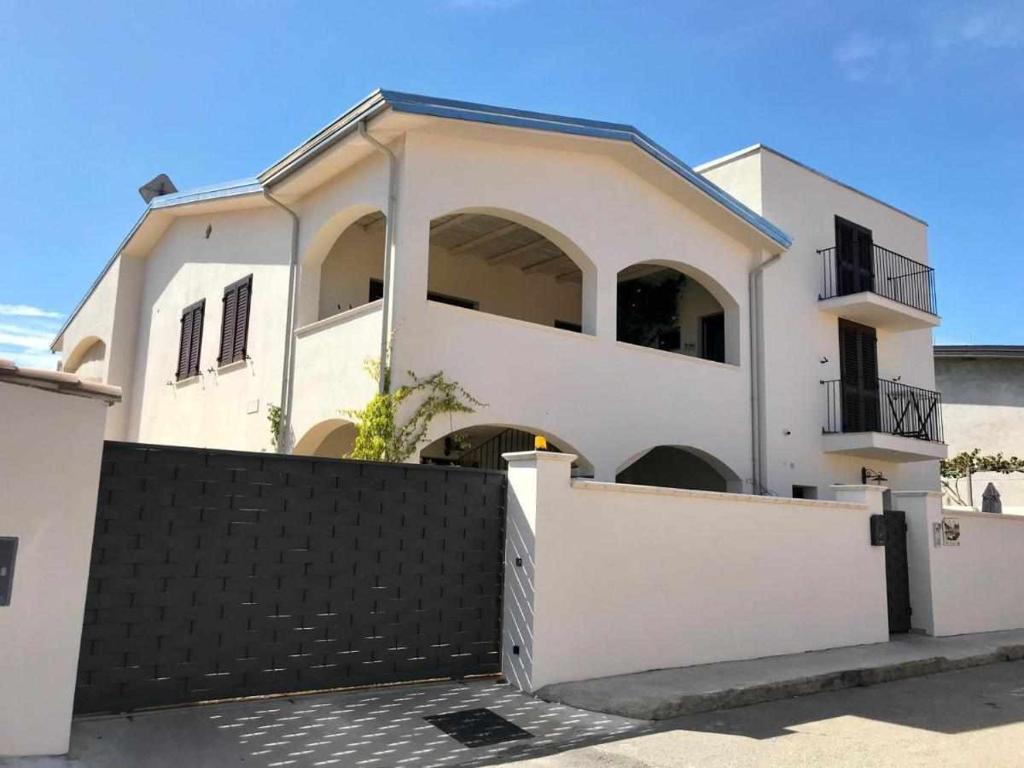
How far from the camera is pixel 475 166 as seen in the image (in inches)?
457

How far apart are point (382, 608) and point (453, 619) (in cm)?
74

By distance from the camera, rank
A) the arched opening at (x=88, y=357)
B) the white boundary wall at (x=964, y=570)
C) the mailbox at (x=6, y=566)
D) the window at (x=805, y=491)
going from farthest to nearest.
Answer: the arched opening at (x=88, y=357)
the window at (x=805, y=491)
the white boundary wall at (x=964, y=570)
the mailbox at (x=6, y=566)

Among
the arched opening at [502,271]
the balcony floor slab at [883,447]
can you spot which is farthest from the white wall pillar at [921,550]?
the arched opening at [502,271]

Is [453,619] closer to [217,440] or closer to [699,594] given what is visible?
[699,594]

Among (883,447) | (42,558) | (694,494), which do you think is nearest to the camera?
(42,558)

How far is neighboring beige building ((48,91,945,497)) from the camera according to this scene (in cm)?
1138

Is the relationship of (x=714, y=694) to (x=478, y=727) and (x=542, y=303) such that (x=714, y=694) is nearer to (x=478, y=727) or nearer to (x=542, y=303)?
(x=478, y=727)

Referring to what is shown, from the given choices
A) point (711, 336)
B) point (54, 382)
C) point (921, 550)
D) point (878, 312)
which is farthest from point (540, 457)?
point (878, 312)

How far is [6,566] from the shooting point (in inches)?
199

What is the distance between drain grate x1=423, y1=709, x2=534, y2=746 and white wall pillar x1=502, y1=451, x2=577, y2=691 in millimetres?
835

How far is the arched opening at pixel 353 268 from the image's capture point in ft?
44.9

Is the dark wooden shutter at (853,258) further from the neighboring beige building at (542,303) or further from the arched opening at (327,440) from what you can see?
the arched opening at (327,440)

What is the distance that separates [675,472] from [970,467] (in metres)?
9.57

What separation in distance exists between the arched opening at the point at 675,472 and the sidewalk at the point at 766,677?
16.3 feet
